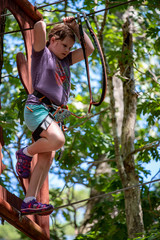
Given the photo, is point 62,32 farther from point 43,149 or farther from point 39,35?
point 43,149

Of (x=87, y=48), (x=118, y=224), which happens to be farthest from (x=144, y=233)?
(x=87, y=48)

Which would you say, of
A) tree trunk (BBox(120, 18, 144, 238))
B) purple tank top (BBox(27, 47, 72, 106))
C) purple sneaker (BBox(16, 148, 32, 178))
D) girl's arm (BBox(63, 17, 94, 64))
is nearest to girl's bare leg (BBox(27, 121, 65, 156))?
purple sneaker (BBox(16, 148, 32, 178))

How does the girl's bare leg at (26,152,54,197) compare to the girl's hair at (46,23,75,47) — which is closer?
the girl's bare leg at (26,152,54,197)

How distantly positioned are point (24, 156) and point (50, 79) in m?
0.67

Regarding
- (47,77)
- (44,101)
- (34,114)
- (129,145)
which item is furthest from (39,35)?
(129,145)

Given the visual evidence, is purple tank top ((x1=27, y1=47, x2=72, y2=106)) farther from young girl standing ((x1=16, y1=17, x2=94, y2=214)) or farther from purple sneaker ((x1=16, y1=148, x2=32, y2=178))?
purple sneaker ((x1=16, y1=148, x2=32, y2=178))

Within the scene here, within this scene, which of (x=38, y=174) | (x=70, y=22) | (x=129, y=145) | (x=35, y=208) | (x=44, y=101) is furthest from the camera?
(x=129, y=145)

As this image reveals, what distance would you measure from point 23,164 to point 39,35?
1.07 metres

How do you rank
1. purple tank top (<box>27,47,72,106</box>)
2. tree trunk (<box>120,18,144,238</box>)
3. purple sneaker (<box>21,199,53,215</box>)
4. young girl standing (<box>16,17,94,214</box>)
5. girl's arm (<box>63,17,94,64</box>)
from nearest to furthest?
purple sneaker (<box>21,199,53,215</box>) → young girl standing (<box>16,17,94,214</box>) → purple tank top (<box>27,47,72,106</box>) → girl's arm (<box>63,17,94,64</box>) → tree trunk (<box>120,18,144,238</box>)

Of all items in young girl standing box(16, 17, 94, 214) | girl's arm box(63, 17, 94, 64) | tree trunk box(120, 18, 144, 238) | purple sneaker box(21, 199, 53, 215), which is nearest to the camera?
purple sneaker box(21, 199, 53, 215)

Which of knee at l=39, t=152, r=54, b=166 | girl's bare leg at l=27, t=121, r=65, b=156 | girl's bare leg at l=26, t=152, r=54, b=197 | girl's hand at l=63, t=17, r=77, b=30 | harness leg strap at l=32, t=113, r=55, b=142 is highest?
girl's hand at l=63, t=17, r=77, b=30

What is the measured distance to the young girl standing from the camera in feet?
11.4

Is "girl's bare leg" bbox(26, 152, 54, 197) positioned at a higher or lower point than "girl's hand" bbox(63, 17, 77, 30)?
lower

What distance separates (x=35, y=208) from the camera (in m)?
3.39
